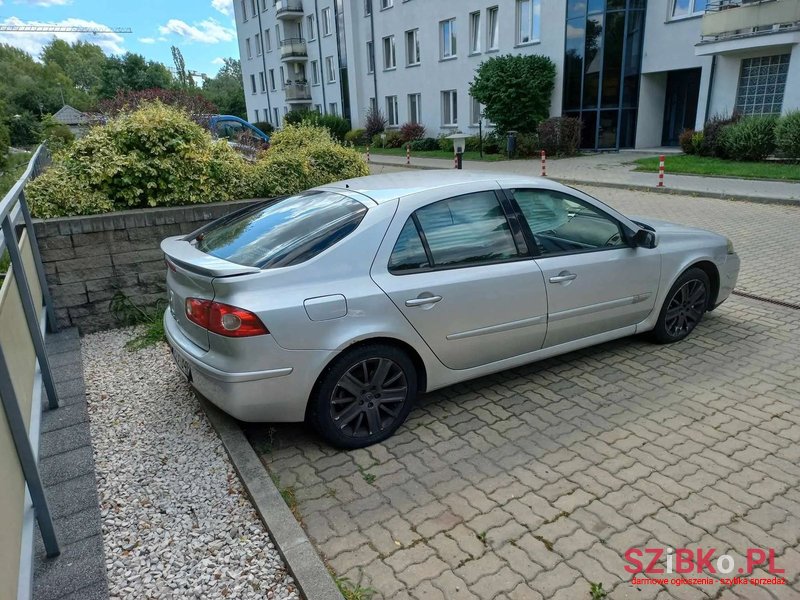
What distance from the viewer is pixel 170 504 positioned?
2.98 metres

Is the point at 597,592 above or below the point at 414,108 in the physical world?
below

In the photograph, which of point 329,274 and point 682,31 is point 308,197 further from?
point 682,31

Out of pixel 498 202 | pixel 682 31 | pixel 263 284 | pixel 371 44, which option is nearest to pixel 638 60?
pixel 682 31

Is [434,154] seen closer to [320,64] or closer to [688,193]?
[688,193]

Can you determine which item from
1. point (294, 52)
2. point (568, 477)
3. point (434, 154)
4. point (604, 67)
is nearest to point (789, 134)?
point (604, 67)

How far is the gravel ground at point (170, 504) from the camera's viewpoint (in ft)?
8.11

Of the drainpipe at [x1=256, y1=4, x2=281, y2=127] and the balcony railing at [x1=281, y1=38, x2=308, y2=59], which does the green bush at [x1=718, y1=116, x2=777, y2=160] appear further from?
the drainpipe at [x1=256, y1=4, x2=281, y2=127]

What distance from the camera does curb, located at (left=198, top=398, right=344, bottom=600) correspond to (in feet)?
7.82

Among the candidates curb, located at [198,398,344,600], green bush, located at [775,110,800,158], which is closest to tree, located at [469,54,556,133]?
green bush, located at [775,110,800,158]

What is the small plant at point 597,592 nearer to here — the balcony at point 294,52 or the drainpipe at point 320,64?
the drainpipe at point 320,64

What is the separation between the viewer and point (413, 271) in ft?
11.2

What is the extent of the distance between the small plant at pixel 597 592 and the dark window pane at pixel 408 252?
6.29ft

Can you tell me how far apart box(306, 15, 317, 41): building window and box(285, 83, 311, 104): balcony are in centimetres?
339

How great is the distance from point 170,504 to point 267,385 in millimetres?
807
